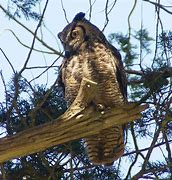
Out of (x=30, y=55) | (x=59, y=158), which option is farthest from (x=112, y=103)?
(x=30, y=55)

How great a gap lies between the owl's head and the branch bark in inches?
40.7

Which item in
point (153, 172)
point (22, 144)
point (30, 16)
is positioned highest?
point (30, 16)

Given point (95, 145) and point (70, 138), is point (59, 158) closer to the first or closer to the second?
point (95, 145)

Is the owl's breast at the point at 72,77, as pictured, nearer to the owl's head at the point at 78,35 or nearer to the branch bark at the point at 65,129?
the owl's head at the point at 78,35

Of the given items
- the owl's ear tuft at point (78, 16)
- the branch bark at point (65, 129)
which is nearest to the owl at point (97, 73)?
the owl's ear tuft at point (78, 16)

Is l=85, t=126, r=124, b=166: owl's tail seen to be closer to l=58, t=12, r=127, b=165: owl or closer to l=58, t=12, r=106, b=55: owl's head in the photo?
l=58, t=12, r=127, b=165: owl

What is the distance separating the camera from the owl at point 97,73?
9.33 feet

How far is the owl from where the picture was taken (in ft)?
9.33

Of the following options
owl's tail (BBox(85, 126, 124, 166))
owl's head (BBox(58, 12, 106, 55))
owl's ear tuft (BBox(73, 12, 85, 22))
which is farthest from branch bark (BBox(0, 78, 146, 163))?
owl's ear tuft (BBox(73, 12, 85, 22))

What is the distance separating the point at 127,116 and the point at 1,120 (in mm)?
866

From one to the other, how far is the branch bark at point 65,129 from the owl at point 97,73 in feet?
2.20

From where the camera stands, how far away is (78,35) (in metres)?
3.14

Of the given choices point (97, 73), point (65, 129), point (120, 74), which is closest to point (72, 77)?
point (97, 73)

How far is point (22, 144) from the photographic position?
2.02 metres
